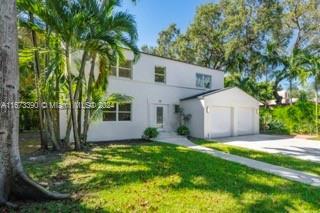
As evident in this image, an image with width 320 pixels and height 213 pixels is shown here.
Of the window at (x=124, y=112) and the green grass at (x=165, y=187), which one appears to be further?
the window at (x=124, y=112)

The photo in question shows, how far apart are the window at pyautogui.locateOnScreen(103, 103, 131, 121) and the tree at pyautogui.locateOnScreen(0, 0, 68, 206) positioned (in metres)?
10.4

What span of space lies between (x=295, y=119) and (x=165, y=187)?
19.3 meters

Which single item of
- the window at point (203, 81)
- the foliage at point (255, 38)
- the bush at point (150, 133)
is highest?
the foliage at point (255, 38)

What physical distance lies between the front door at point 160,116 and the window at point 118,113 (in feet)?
7.74

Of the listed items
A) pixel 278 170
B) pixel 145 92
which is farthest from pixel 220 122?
pixel 278 170

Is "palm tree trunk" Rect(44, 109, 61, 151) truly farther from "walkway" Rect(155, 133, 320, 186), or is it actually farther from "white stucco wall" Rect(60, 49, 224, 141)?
"walkway" Rect(155, 133, 320, 186)

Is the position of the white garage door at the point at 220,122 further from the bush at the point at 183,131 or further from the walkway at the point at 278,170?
the walkway at the point at 278,170

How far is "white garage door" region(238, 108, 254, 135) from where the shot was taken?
20641 millimetres

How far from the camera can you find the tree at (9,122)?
16.2 ft

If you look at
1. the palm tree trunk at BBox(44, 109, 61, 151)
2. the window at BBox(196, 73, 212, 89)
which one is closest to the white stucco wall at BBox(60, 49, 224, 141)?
the window at BBox(196, 73, 212, 89)

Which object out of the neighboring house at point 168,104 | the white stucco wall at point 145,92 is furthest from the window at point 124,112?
the white stucco wall at point 145,92

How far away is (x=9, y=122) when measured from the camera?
5020 mm

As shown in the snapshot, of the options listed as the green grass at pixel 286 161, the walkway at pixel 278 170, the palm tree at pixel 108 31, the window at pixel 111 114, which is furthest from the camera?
the window at pixel 111 114

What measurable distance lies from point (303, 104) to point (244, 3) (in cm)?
1282
